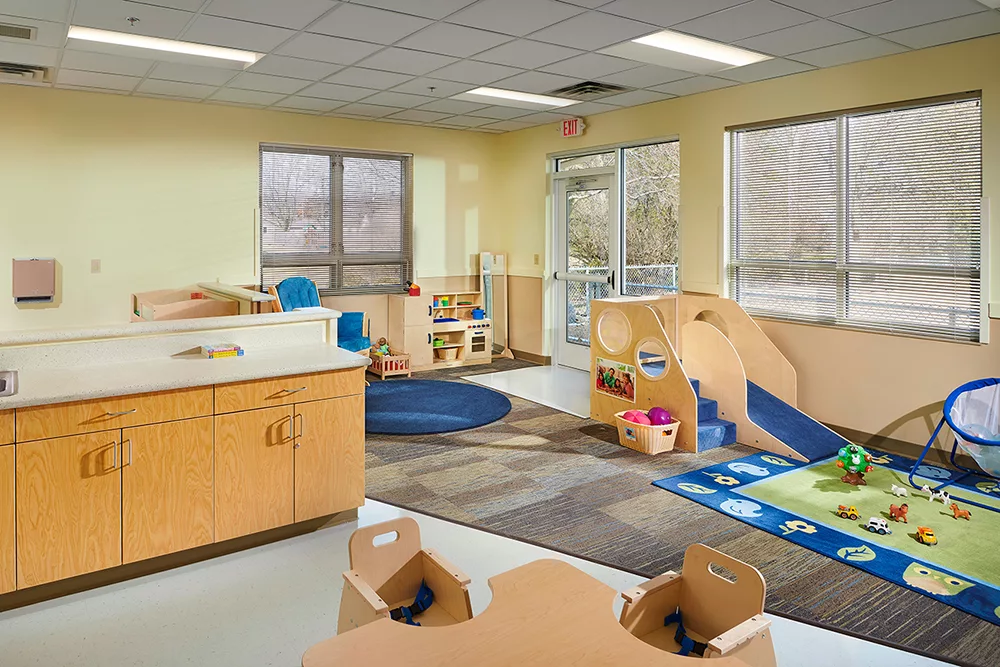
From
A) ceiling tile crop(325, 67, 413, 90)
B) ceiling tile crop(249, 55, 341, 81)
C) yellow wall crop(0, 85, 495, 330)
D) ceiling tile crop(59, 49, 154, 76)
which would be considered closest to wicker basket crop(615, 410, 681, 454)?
ceiling tile crop(325, 67, 413, 90)

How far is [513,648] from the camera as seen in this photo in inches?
68.3

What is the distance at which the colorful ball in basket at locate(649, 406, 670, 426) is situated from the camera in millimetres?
5078

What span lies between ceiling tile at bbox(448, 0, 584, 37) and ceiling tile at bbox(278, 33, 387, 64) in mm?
844

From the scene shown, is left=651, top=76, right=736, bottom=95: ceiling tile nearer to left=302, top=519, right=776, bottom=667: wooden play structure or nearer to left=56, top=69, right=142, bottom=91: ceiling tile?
left=56, top=69, right=142, bottom=91: ceiling tile

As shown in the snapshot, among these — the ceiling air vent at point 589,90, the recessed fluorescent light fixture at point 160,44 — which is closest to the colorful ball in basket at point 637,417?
the ceiling air vent at point 589,90

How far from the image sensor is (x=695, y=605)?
2.07 m

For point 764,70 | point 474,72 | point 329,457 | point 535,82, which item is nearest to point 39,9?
point 474,72

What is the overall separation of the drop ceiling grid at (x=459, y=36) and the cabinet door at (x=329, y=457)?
85.8 inches

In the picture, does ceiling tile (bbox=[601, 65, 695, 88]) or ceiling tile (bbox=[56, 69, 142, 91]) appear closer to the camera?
ceiling tile (bbox=[601, 65, 695, 88])

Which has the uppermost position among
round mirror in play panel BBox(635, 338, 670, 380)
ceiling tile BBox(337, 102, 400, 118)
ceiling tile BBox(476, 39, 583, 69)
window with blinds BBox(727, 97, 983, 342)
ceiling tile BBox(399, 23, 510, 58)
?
ceiling tile BBox(337, 102, 400, 118)

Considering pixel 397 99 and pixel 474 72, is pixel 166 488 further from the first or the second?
pixel 397 99

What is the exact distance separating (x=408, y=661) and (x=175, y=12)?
12.7ft

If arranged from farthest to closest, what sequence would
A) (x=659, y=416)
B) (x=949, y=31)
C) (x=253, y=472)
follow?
1. (x=659, y=416)
2. (x=949, y=31)
3. (x=253, y=472)

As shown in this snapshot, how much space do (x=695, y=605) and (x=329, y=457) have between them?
211 cm
